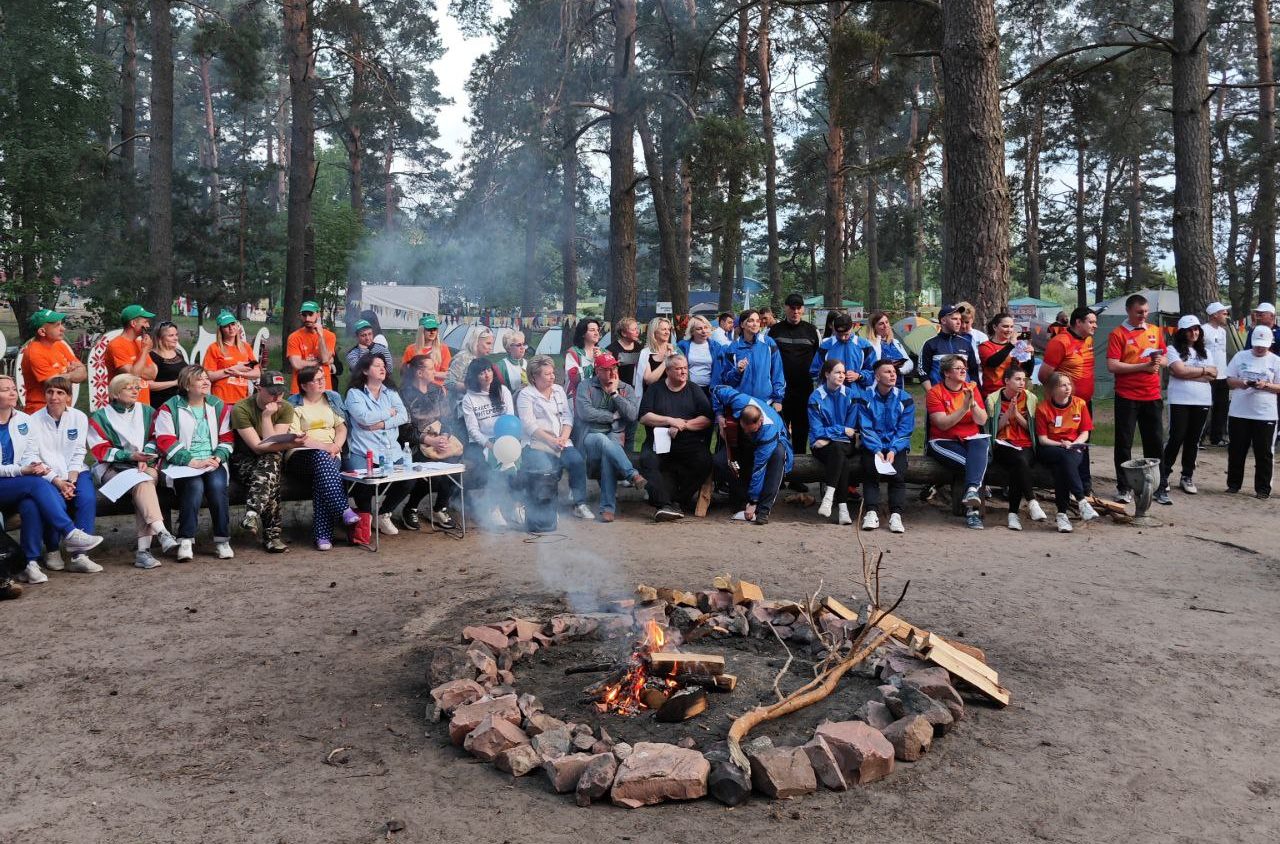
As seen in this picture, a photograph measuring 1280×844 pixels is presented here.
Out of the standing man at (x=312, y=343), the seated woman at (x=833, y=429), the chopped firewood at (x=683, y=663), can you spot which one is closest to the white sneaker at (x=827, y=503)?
the seated woman at (x=833, y=429)

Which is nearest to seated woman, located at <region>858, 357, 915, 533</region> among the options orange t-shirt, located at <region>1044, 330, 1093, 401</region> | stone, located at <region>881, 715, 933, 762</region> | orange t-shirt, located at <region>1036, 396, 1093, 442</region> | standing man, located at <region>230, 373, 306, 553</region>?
orange t-shirt, located at <region>1036, 396, 1093, 442</region>

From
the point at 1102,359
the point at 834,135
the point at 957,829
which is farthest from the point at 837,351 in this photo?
the point at 834,135

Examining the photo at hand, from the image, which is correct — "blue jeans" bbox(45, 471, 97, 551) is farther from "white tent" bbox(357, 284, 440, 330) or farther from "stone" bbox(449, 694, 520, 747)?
"white tent" bbox(357, 284, 440, 330)

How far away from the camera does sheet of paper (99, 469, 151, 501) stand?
6.64m

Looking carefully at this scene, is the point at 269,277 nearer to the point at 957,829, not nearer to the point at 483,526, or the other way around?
the point at 483,526

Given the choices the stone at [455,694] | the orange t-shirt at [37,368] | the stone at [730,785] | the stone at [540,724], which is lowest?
the stone at [730,785]

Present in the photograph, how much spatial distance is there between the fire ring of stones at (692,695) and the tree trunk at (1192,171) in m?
9.31

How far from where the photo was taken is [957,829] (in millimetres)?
3113

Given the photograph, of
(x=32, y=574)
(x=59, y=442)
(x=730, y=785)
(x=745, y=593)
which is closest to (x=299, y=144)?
(x=59, y=442)

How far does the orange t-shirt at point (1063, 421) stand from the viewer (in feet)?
27.1

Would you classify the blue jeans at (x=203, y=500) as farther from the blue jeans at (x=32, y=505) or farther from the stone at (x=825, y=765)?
the stone at (x=825, y=765)

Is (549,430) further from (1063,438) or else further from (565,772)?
(565,772)

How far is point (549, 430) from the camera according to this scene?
8164mm

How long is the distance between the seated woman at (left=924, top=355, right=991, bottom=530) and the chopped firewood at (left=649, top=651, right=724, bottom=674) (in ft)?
14.7
